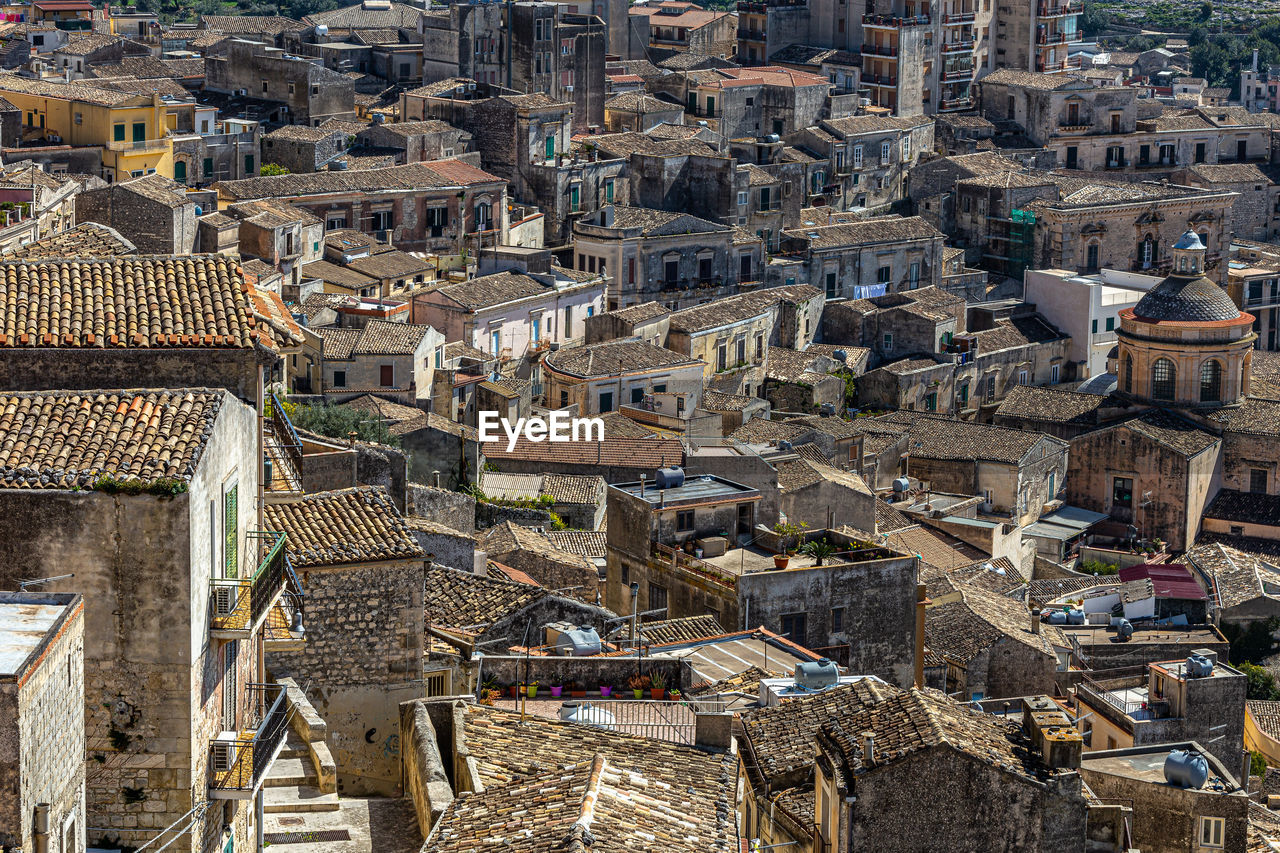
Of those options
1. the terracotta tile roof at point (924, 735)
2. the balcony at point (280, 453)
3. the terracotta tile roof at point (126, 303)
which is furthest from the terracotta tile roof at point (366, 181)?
the terracotta tile roof at point (126, 303)

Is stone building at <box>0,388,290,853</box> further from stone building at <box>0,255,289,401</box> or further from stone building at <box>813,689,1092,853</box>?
stone building at <box>813,689,1092,853</box>

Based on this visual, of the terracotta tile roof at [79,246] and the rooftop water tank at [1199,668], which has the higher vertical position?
the terracotta tile roof at [79,246]

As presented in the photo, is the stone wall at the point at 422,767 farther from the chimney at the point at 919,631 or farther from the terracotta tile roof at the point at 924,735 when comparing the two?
the chimney at the point at 919,631

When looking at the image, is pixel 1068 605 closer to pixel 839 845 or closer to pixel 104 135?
pixel 839 845

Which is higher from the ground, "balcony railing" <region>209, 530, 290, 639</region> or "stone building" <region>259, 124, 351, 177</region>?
"balcony railing" <region>209, 530, 290, 639</region>

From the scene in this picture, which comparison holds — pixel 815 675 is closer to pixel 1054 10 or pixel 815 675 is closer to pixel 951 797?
pixel 951 797

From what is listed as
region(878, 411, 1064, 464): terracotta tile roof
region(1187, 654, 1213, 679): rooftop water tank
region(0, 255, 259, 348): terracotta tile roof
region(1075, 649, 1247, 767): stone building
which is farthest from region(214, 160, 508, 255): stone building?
region(0, 255, 259, 348): terracotta tile roof

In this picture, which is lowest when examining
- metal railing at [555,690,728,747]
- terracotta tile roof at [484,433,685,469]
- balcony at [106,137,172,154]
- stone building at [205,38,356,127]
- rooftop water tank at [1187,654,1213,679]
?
terracotta tile roof at [484,433,685,469]
